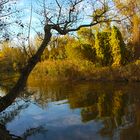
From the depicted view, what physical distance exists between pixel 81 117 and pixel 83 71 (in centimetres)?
1624

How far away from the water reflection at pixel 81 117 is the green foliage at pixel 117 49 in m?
8.90

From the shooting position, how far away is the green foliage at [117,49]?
30062mm

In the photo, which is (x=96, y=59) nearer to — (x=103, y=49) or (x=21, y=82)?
(x=103, y=49)

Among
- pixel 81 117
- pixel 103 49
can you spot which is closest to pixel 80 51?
pixel 103 49

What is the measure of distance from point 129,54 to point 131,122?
19694 millimetres

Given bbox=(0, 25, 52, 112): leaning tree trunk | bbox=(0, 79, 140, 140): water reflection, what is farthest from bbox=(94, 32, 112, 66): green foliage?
bbox=(0, 25, 52, 112): leaning tree trunk

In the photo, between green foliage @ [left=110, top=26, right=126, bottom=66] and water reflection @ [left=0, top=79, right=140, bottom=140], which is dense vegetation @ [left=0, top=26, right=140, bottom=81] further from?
water reflection @ [left=0, top=79, right=140, bottom=140]

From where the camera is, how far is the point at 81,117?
1459cm

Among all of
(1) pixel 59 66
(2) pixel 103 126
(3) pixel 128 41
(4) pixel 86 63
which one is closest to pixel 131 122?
(2) pixel 103 126

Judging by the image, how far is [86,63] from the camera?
104 feet

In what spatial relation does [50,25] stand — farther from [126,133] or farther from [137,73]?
[137,73]

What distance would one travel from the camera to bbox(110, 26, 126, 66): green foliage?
3006cm

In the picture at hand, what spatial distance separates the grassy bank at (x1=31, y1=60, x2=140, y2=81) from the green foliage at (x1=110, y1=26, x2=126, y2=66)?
1.75 meters

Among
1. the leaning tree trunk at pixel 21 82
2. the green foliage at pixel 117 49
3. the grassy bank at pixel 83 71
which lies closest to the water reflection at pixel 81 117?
the leaning tree trunk at pixel 21 82
